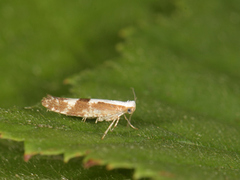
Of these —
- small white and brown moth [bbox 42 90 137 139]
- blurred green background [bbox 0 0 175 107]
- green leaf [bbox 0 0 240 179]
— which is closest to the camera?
green leaf [bbox 0 0 240 179]

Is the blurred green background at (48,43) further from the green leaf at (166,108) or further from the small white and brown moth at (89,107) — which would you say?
the small white and brown moth at (89,107)

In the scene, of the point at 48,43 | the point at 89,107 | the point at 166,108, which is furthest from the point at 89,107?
the point at 48,43

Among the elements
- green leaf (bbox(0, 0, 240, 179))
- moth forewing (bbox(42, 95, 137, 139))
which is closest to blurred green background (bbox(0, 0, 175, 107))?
green leaf (bbox(0, 0, 240, 179))

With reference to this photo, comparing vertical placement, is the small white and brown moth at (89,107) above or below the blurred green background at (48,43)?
below

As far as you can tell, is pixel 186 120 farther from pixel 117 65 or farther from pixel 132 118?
pixel 117 65

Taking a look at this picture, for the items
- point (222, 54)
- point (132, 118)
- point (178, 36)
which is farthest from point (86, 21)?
point (132, 118)

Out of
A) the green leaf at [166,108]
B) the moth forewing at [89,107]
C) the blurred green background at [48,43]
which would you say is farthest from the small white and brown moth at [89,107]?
the blurred green background at [48,43]

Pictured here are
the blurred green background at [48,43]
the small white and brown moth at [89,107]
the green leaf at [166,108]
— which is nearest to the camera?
the green leaf at [166,108]

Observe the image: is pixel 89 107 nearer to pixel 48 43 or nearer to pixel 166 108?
pixel 166 108

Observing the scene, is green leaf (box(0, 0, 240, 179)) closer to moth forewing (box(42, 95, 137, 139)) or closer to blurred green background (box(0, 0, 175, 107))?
moth forewing (box(42, 95, 137, 139))
